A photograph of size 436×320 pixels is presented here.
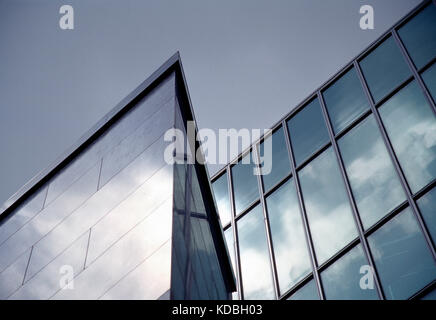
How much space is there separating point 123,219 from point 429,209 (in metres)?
6.63

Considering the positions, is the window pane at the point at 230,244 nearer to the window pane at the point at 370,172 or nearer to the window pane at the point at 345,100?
the window pane at the point at 370,172

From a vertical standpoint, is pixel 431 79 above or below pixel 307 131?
below

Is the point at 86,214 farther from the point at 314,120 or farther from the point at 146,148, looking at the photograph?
the point at 314,120

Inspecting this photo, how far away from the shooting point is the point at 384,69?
13.9m

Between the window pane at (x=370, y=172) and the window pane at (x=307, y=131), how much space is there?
1.19 meters

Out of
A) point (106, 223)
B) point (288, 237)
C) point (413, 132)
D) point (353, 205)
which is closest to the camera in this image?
point (106, 223)

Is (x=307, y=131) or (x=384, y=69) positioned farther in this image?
(x=307, y=131)

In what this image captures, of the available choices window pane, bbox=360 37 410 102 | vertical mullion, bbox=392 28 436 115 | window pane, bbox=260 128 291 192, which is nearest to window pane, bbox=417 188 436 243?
vertical mullion, bbox=392 28 436 115

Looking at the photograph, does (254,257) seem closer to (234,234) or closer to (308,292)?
(234,234)

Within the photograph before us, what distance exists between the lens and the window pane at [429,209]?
30.5 feet

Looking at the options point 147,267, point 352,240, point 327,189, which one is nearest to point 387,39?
point 327,189

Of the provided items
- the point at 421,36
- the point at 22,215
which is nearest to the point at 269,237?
the point at 22,215

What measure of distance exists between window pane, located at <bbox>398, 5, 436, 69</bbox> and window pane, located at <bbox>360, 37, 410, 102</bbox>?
35 cm

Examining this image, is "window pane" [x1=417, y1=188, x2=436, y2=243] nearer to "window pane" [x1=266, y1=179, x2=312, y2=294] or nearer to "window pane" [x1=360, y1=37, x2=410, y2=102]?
"window pane" [x1=266, y1=179, x2=312, y2=294]
